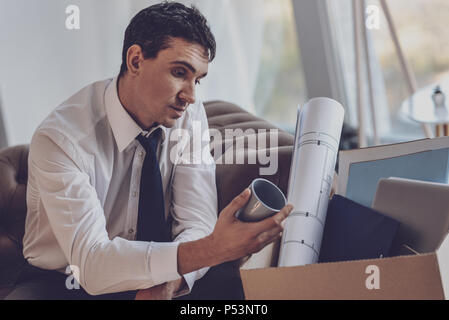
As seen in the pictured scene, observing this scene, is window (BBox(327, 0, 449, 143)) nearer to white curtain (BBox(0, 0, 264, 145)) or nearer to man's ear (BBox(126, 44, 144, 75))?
white curtain (BBox(0, 0, 264, 145))

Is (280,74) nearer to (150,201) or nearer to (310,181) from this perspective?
(150,201)

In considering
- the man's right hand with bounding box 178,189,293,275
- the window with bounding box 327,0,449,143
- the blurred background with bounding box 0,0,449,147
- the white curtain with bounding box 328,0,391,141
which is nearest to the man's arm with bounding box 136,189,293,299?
the man's right hand with bounding box 178,189,293,275

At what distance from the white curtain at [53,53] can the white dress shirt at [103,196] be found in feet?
1.90

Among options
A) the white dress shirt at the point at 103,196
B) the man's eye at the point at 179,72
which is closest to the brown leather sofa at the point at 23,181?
the white dress shirt at the point at 103,196

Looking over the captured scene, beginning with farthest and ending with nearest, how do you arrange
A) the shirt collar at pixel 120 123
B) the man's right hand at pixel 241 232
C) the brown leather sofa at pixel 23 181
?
the brown leather sofa at pixel 23 181, the shirt collar at pixel 120 123, the man's right hand at pixel 241 232

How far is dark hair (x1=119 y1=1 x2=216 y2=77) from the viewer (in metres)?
0.88

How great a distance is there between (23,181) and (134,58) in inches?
22.8

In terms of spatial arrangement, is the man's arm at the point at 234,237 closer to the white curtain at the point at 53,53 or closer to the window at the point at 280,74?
the white curtain at the point at 53,53

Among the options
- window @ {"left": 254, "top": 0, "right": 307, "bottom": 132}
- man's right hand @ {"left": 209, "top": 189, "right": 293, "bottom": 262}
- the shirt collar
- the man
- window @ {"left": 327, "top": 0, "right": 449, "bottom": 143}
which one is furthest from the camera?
window @ {"left": 254, "top": 0, "right": 307, "bottom": 132}

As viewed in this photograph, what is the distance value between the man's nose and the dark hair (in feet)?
0.25

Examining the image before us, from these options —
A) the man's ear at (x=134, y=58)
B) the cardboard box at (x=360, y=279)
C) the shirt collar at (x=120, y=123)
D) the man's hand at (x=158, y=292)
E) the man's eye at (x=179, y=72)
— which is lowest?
the cardboard box at (x=360, y=279)

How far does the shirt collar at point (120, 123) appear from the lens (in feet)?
3.23

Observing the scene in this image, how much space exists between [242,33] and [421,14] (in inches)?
32.6

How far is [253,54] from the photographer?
2301 millimetres
